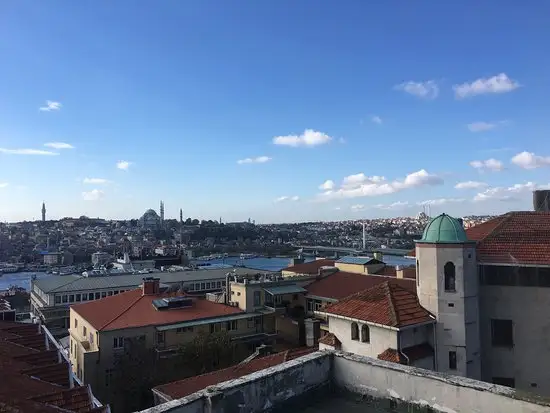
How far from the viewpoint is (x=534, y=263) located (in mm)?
16750

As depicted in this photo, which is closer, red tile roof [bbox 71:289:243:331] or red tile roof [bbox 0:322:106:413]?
red tile roof [bbox 0:322:106:413]

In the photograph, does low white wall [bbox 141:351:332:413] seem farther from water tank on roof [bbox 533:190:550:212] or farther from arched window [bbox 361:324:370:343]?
water tank on roof [bbox 533:190:550:212]

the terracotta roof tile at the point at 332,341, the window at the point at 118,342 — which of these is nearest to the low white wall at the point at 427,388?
the terracotta roof tile at the point at 332,341

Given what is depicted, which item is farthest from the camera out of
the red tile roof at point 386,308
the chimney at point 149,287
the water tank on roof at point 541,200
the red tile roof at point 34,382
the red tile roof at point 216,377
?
the chimney at point 149,287

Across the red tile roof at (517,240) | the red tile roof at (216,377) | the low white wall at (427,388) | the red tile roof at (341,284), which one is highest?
the red tile roof at (517,240)

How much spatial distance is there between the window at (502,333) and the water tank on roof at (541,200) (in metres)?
7.49

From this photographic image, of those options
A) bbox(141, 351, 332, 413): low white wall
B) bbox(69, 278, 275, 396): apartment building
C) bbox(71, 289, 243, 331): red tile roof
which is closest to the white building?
bbox(141, 351, 332, 413): low white wall

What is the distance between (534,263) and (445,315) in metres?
3.63

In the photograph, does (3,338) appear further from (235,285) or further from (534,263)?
(534,263)

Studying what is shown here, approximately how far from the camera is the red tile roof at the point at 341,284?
37681mm

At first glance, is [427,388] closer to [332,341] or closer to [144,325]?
[332,341]

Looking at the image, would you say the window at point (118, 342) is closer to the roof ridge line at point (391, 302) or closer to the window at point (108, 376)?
the window at point (108, 376)

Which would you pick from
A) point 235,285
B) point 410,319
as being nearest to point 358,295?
point 410,319

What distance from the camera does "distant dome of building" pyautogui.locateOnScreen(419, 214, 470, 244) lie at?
1709 centimetres
